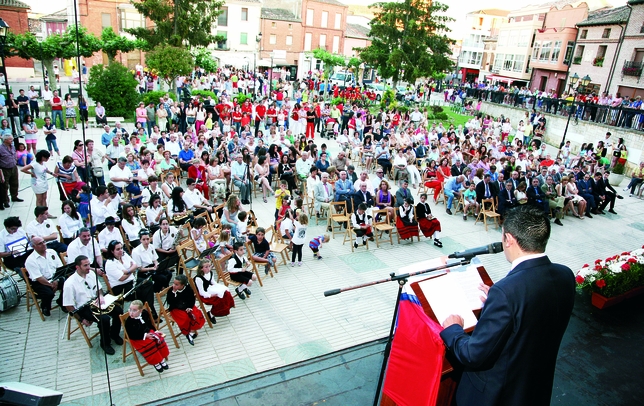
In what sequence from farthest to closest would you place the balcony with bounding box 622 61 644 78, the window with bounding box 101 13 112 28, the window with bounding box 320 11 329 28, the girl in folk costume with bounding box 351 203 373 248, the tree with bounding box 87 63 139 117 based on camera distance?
the window with bounding box 320 11 329 28 < the window with bounding box 101 13 112 28 < the balcony with bounding box 622 61 644 78 < the tree with bounding box 87 63 139 117 < the girl in folk costume with bounding box 351 203 373 248

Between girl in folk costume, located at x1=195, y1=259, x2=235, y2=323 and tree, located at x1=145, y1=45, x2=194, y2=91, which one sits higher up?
tree, located at x1=145, y1=45, x2=194, y2=91

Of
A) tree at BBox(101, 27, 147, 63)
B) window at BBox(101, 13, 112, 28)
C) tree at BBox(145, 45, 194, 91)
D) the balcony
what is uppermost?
window at BBox(101, 13, 112, 28)

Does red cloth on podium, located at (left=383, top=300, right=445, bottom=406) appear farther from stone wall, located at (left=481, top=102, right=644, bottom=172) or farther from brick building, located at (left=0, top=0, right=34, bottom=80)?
brick building, located at (left=0, top=0, right=34, bottom=80)

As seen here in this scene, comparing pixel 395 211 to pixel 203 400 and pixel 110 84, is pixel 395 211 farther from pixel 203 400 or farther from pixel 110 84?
pixel 110 84

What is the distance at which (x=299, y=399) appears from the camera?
4.20 metres

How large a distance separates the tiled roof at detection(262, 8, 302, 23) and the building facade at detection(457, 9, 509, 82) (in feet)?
78.2

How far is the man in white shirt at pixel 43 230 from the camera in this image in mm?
6957

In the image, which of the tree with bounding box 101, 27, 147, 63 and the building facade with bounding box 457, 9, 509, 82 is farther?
the building facade with bounding box 457, 9, 509, 82

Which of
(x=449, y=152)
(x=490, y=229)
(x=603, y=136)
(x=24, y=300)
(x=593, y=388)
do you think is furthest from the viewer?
(x=603, y=136)

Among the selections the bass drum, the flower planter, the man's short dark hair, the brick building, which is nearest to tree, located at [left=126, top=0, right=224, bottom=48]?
the brick building

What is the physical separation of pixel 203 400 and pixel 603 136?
21.9 meters

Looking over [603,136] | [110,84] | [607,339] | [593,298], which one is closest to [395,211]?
[593,298]

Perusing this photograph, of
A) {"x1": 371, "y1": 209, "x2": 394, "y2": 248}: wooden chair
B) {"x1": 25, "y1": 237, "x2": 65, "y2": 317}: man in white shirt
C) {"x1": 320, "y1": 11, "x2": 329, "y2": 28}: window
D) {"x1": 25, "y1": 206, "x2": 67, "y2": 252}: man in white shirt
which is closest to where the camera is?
{"x1": 25, "y1": 237, "x2": 65, "y2": 317}: man in white shirt

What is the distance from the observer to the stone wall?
18.3 meters
